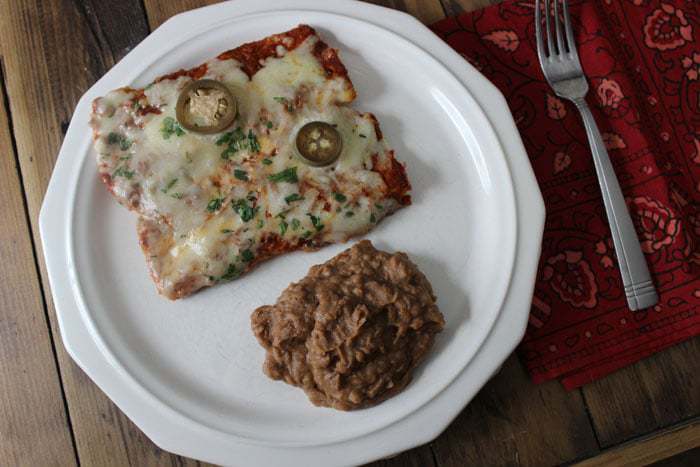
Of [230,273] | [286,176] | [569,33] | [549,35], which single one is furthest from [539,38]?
[230,273]

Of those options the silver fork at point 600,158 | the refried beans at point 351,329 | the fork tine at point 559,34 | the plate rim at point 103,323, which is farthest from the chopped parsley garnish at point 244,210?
the fork tine at point 559,34

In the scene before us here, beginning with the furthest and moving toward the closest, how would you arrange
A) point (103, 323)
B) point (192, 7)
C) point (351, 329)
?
point (192, 7), point (103, 323), point (351, 329)

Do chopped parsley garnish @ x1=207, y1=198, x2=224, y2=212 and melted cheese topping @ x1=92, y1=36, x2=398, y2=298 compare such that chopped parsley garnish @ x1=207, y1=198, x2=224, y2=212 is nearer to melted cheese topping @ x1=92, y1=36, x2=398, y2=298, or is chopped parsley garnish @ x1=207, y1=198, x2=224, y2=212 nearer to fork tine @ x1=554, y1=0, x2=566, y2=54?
melted cheese topping @ x1=92, y1=36, x2=398, y2=298

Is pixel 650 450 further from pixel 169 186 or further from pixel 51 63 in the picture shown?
pixel 51 63

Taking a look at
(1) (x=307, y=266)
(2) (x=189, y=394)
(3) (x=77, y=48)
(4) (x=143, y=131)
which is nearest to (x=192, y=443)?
(2) (x=189, y=394)

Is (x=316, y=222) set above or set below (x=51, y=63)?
below

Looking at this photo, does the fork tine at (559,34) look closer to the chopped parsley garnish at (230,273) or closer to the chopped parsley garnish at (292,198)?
the chopped parsley garnish at (292,198)
